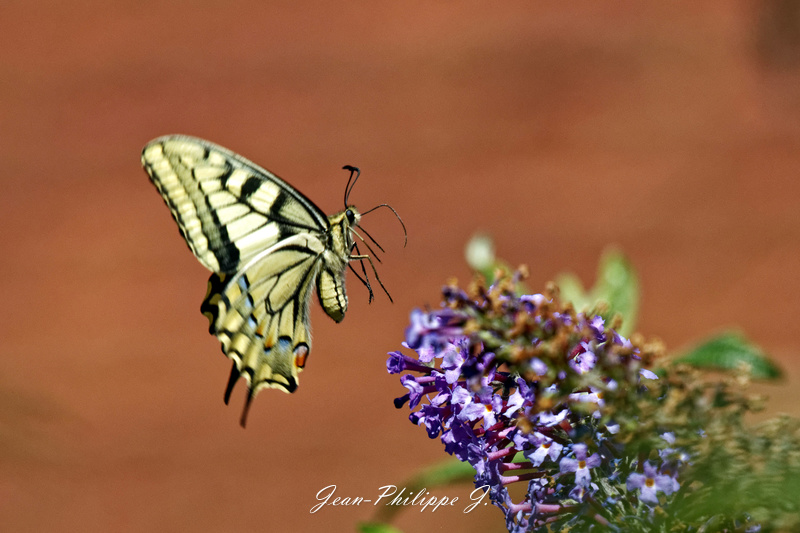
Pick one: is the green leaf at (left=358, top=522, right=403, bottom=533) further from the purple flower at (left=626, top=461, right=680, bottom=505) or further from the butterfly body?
the purple flower at (left=626, top=461, right=680, bottom=505)

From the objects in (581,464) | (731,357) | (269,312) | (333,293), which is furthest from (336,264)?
(581,464)

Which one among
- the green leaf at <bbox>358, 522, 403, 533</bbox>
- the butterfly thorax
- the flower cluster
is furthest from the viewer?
the butterfly thorax

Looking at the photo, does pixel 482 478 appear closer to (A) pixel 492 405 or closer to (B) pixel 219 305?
(A) pixel 492 405

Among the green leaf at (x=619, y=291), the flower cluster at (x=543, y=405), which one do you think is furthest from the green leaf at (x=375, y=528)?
the green leaf at (x=619, y=291)

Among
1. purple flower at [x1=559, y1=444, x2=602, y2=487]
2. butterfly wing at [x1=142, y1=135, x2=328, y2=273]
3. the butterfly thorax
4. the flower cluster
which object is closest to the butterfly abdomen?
the butterfly thorax

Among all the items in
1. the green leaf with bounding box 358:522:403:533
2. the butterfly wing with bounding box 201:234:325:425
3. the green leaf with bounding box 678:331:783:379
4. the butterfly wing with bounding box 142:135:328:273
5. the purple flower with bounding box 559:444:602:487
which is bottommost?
the purple flower with bounding box 559:444:602:487

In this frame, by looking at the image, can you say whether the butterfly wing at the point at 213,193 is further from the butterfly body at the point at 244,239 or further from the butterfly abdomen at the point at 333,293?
the butterfly abdomen at the point at 333,293
